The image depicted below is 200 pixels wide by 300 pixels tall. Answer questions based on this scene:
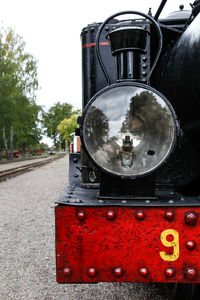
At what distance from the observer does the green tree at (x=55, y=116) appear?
267ft

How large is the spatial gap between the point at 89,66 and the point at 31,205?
441cm

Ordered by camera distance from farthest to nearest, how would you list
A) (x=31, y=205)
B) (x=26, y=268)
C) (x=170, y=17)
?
(x=31, y=205), (x=26, y=268), (x=170, y=17)

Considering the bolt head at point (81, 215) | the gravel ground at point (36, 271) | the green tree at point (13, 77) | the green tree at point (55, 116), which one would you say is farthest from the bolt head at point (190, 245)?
the green tree at point (55, 116)

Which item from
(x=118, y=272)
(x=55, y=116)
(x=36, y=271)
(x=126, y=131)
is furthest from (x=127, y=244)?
(x=55, y=116)

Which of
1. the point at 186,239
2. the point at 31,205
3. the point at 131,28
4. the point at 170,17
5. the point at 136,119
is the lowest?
the point at 31,205

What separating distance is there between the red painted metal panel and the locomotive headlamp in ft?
0.64

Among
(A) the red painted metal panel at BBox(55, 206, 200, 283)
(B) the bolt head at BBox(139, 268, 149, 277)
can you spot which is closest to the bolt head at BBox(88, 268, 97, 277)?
(A) the red painted metal panel at BBox(55, 206, 200, 283)

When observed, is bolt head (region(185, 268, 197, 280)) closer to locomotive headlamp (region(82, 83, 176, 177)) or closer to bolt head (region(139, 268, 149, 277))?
bolt head (region(139, 268, 149, 277))

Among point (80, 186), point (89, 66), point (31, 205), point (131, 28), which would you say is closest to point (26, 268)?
point (80, 186)

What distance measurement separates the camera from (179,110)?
1695mm

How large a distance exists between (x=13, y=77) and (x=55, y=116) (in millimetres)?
56176

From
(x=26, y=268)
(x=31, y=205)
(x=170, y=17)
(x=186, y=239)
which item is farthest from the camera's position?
(x=31, y=205)

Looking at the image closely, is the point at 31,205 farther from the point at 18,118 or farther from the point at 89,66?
the point at 18,118

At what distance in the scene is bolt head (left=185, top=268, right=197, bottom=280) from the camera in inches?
47.8
